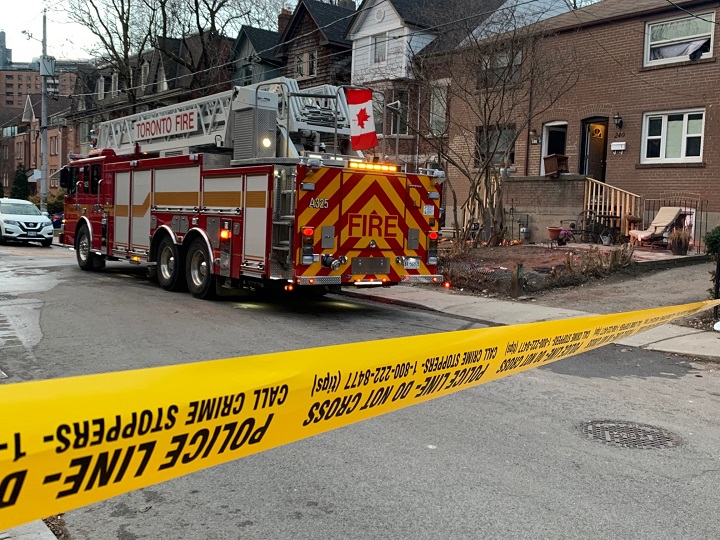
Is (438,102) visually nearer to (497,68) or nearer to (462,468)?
(497,68)

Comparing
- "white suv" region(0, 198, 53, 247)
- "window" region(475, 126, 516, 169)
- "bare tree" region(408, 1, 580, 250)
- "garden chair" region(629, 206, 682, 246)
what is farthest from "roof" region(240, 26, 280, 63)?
"garden chair" region(629, 206, 682, 246)

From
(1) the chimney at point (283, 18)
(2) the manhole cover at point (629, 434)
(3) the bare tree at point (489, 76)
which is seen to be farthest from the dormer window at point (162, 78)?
(2) the manhole cover at point (629, 434)

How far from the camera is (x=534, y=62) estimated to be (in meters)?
17.5

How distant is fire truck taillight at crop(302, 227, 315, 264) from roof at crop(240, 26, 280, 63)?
2926 cm

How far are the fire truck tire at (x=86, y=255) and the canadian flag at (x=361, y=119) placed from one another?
7.50 metres

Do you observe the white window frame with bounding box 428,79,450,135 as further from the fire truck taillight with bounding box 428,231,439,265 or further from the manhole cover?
the manhole cover

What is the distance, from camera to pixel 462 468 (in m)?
4.54

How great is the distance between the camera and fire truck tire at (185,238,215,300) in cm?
1197

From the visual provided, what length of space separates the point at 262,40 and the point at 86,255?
83.6 feet

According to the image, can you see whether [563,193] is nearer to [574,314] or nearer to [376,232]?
[574,314]

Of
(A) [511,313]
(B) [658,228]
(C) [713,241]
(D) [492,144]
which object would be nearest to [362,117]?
(A) [511,313]

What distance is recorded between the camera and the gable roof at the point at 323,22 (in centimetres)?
3459

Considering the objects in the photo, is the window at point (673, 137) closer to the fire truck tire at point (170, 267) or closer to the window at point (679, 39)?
the window at point (679, 39)

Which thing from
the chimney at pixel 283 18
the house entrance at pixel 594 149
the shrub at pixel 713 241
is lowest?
the shrub at pixel 713 241
